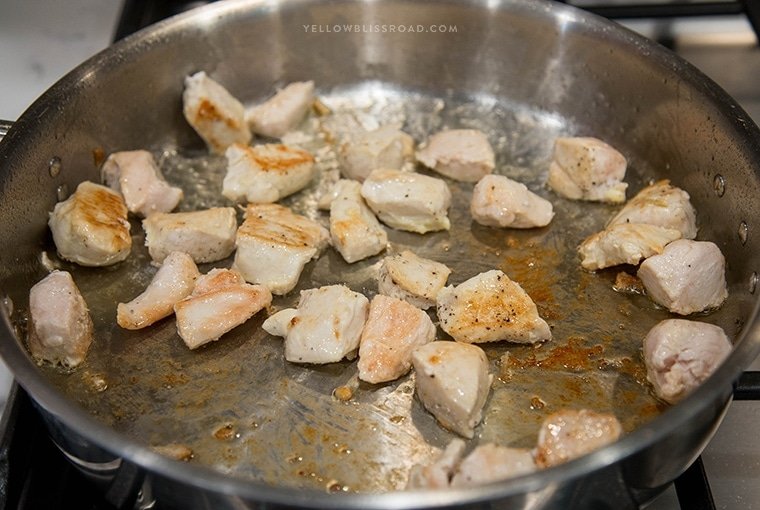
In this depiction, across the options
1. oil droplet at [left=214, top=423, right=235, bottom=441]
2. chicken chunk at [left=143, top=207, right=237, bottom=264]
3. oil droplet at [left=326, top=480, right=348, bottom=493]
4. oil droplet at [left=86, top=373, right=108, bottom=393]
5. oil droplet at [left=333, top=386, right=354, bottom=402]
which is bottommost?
oil droplet at [left=326, top=480, right=348, bottom=493]

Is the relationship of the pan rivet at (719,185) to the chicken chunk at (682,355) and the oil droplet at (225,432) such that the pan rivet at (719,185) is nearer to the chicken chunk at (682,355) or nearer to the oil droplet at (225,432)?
the chicken chunk at (682,355)

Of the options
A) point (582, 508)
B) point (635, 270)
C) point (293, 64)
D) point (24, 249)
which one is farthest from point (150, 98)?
point (582, 508)

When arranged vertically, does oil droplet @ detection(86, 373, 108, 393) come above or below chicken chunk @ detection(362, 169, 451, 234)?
below

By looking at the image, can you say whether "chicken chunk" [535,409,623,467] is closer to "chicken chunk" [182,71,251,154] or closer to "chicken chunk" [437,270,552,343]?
"chicken chunk" [437,270,552,343]

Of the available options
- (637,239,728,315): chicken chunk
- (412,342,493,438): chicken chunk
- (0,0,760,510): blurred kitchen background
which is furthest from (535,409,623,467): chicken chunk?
(0,0,760,510): blurred kitchen background

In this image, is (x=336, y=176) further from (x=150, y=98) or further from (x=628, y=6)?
(x=628, y=6)
